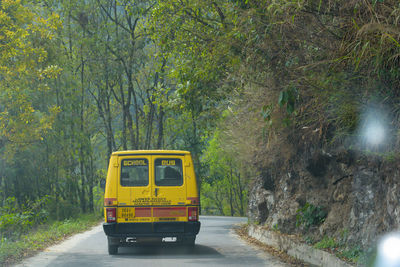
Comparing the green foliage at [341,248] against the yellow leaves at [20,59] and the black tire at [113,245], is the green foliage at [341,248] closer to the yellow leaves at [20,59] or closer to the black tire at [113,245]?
the black tire at [113,245]

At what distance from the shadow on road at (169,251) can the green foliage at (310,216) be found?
2.16m

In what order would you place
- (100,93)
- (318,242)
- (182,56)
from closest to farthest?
(318,242) → (182,56) → (100,93)

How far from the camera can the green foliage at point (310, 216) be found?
12875mm

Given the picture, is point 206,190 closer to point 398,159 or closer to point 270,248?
point 270,248

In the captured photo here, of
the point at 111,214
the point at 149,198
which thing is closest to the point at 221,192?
the point at 149,198

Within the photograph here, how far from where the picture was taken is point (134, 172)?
1289 cm

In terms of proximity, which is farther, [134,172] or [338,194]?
[134,172]

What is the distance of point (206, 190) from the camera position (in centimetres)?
7881

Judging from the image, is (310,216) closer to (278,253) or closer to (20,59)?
(278,253)

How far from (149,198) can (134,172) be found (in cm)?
71

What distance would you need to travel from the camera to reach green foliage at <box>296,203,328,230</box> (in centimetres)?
1288

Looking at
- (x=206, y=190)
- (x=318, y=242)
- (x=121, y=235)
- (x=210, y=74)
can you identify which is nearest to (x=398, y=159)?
(x=318, y=242)

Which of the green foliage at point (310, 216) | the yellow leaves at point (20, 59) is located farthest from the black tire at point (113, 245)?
the yellow leaves at point (20, 59)

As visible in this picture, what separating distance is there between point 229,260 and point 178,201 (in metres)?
1.85
